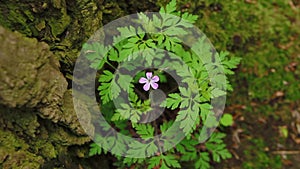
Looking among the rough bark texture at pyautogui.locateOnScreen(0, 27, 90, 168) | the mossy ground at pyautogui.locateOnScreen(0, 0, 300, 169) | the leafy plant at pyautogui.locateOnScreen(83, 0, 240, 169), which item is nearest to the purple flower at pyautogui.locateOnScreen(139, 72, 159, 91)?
the leafy plant at pyautogui.locateOnScreen(83, 0, 240, 169)

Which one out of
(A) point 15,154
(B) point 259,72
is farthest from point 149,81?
(B) point 259,72

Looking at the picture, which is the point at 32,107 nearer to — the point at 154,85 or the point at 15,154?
the point at 15,154

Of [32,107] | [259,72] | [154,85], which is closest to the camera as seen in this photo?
[32,107]

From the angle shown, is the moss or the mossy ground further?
the mossy ground

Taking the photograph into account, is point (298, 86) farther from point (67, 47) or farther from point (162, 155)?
point (67, 47)

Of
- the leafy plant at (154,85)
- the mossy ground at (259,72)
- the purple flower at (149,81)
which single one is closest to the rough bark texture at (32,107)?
the leafy plant at (154,85)

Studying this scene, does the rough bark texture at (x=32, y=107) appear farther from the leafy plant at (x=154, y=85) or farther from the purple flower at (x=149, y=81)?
the purple flower at (x=149, y=81)

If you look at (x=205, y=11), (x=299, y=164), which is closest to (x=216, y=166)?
(x=299, y=164)

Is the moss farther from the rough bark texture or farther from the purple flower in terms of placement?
the purple flower
